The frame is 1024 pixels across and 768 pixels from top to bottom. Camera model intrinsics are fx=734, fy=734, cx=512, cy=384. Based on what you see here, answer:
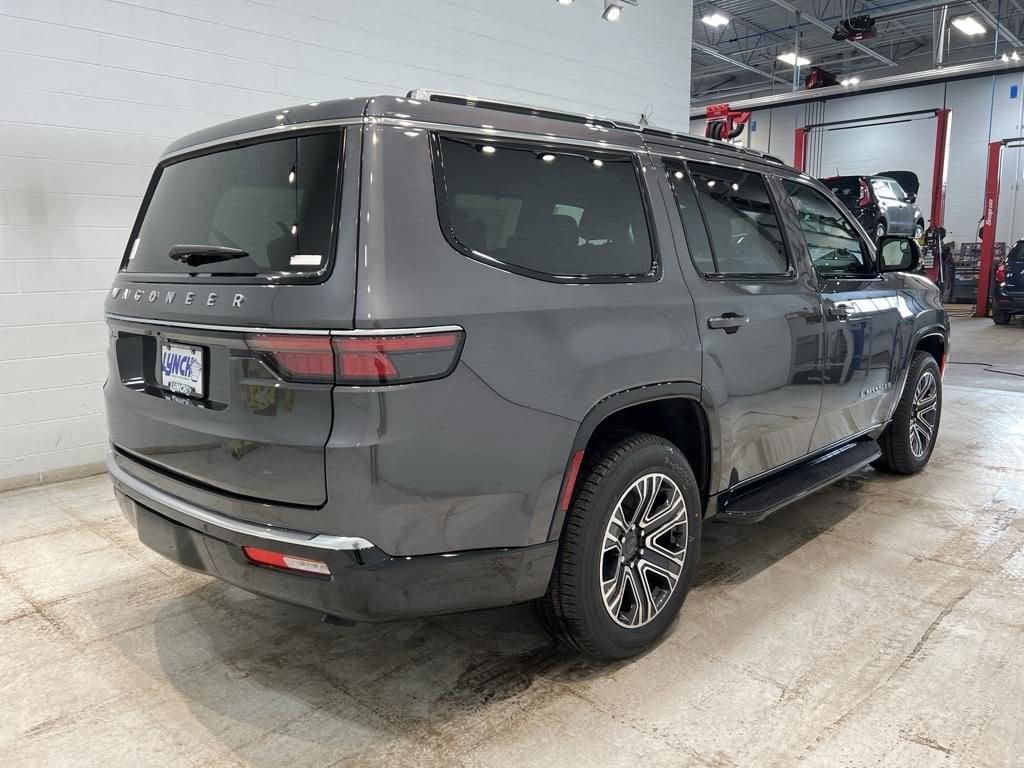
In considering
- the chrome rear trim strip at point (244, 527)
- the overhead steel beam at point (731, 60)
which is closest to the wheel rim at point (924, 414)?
the chrome rear trim strip at point (244, 527)

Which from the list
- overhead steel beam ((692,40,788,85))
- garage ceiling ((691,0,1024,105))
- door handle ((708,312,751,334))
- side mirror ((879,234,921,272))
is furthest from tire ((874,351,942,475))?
overhead steel beam ((692,40,788,85))

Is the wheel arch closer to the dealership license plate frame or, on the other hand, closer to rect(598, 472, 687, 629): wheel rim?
rect(598, 472, 687, 629): wheel rim

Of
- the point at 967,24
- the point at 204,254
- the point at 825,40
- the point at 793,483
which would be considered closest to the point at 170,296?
the point at 204,254

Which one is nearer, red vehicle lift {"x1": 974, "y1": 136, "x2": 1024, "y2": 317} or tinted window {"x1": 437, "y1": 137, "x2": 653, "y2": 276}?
tinted window {"x1": 437, "y1": 137, "x2": 653, "y2": 276}

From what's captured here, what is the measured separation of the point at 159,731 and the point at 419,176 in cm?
173

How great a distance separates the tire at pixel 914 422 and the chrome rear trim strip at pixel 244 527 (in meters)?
3.47

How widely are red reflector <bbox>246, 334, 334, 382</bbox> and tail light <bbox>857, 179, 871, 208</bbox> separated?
1228 cm

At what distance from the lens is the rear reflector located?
5.90 feet

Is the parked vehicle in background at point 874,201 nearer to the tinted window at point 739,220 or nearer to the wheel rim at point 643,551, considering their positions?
the tinted window at point 739,220

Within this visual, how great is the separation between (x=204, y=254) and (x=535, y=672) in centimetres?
164

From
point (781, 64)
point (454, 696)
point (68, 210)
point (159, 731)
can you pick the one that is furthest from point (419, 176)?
point (781, 64)

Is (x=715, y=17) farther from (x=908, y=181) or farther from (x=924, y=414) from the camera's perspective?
(x=924, y=414)

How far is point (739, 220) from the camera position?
295 cm

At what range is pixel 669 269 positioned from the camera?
98.0 inches
